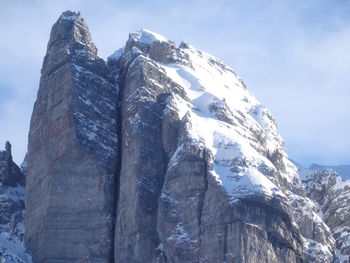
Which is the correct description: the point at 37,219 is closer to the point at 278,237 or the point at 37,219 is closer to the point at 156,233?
the point at 156,233

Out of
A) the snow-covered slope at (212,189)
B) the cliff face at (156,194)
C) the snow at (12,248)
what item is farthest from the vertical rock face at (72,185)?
the snow-covered slope at (212,189)

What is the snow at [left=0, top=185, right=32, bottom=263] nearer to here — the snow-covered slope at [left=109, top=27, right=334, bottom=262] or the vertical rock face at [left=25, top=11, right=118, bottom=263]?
the vertical rock face at [left=25, top=11, right=118, bottom=263]

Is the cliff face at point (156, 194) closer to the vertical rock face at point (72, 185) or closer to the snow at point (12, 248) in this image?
the vertical rock face at point (72, 185)

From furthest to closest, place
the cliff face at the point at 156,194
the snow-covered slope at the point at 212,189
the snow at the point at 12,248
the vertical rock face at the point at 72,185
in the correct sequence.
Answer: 1. the snow at the point at 12,248
2. the vertical rock face at the point at 72,185
3. the cliff face at the point at 156,194
4. the snow-covered slope at the point at 212,189

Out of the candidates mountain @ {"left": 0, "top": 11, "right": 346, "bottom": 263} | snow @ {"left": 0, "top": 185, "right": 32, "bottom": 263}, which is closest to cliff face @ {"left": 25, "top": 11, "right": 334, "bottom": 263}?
mountain @ {"left": 0, "top": 11, "right": 346, "bottom": 263}

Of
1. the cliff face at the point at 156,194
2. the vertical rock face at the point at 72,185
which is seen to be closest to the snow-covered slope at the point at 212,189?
the cliff face at the point at 156,194

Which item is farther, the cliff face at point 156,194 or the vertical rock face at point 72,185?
the vertical rock face at point 72,185

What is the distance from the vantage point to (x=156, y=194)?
187000 millimetres

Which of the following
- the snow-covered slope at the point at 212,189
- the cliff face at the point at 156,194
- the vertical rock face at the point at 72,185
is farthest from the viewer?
the vertical rock face at the point at 72,185

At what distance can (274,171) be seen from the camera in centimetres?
19250

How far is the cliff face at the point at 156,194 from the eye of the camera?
587 ft

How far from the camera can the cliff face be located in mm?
178875

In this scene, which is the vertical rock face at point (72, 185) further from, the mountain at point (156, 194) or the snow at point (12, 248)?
the snow at point (12, 248)

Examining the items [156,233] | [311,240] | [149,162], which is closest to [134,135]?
[149,162]
